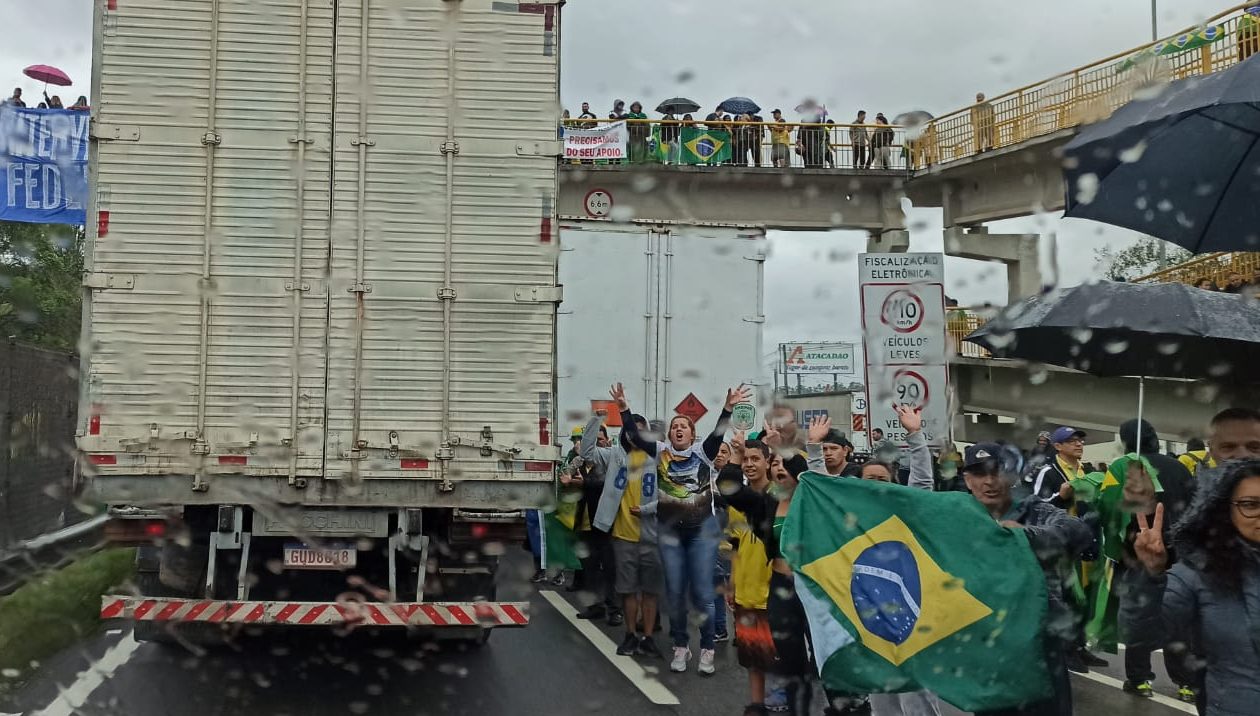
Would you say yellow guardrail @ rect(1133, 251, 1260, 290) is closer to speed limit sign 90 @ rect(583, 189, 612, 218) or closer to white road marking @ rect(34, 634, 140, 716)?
speed limit sign 90 @ rect(583, 189, 612, 218)

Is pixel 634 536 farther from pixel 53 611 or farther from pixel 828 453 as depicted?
pixel 53 611

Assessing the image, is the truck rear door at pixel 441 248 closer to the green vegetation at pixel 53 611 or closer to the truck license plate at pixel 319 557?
the truck license plate at pixel 319 557

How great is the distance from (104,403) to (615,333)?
685 cm

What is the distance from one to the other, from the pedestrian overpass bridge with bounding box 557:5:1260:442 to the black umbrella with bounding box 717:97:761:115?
13.3 inches

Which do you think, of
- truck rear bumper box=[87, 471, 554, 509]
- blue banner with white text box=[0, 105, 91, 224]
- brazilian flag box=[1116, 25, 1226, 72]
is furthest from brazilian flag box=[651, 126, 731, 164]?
truck rear bumper box=[87, 471, 554, 509]

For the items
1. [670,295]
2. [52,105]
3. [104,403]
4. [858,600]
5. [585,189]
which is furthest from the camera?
[585,189]

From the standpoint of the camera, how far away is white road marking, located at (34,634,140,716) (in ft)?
21.9

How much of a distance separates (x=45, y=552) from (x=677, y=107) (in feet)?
49.2

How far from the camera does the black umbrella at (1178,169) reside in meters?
4.88

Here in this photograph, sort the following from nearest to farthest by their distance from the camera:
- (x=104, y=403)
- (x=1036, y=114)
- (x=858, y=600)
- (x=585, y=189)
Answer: (x=858, y=600)
(x=104, y=403)
(x=1036, y=114)
(x=585, y=189)

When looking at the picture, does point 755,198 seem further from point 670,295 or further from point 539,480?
point 539,480

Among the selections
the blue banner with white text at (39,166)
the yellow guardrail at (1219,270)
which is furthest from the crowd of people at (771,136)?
the blue banner with white text at (39,166)

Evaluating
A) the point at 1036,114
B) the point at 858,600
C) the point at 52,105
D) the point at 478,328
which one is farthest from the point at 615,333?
the point at 1036,114

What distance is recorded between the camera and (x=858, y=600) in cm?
512
